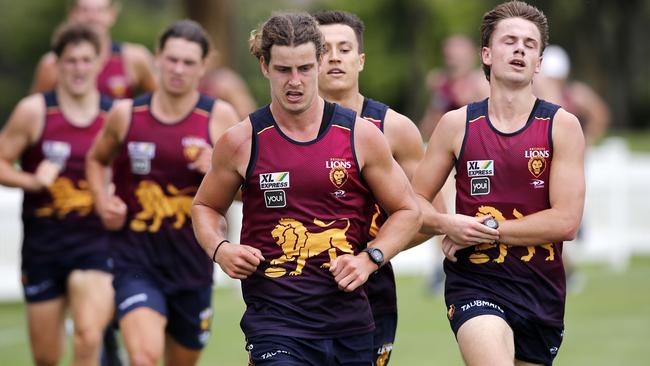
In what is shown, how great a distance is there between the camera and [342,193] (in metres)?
6.02

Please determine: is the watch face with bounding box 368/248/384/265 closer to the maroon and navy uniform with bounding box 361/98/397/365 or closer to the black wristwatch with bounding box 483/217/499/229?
the black wristwatch with bounding box 483/217/499/229

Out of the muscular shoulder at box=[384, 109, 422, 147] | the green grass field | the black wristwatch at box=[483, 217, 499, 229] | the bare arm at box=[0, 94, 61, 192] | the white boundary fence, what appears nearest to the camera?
the black wristwatch at box=[483, 217, 499, 229]

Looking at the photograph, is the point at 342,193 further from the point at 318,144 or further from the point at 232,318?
the point at 232,318

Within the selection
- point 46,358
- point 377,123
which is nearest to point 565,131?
point 377,123

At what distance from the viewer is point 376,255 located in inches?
235

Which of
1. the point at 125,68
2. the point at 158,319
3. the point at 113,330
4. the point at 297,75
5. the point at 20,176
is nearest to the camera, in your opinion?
the point at 297,75

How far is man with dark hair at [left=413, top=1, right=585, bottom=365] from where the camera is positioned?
635cm

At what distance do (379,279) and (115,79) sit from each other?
415 cm

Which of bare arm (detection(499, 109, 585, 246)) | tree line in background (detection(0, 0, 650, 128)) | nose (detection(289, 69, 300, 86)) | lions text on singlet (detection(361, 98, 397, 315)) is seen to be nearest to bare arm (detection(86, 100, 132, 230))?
lions text on singlet (detection(361, 98, 397, 315))

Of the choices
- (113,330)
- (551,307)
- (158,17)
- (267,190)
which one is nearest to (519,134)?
(551,307)

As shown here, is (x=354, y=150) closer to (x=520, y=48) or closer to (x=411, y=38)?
(x=520, y=48)

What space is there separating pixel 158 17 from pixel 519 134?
5016 cm

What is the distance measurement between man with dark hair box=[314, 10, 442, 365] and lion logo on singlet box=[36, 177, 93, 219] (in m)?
2.60

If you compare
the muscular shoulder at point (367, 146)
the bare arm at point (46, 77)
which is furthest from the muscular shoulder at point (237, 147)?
the bare arm at point (46, 77)
